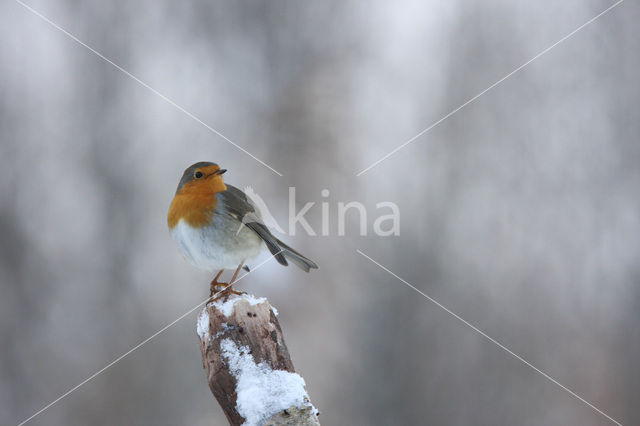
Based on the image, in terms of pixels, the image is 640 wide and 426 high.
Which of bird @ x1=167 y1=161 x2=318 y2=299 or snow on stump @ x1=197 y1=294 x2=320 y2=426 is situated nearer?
snow on stump @ x1=197 y1=294 x2=320 y2=426

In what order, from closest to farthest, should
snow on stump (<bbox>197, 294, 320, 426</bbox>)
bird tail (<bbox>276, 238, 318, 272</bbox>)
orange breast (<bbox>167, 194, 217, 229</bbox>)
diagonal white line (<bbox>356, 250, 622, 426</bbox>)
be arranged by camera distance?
snow on stump (<bbox>197, 294, 320, 426</bbox>) → orange breast (<bbox>167, 194, 217, 229</bbox>) → bird tail (<bbox>276, 238, 318, 272</bbox>) → diagonal white line (<bbox>356, 250, 622, 426</bbox>)

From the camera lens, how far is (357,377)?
5391 millimetres

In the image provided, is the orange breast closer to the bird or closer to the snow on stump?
the bird

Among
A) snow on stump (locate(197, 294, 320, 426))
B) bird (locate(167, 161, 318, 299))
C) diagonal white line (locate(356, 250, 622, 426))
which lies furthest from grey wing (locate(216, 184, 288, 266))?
diagonal white line (locate(356, 250, 622, 426))

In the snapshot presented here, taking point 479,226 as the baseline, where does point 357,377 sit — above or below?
below

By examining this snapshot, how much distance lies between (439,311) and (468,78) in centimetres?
276

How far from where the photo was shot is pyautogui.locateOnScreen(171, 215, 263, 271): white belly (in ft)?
8.46

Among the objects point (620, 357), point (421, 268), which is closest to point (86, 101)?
point (421, 268)

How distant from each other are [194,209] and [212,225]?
130mm

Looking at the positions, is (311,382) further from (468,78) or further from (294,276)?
(468,78)

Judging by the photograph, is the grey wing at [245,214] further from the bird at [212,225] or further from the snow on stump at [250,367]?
the snow on stump at [250,367]

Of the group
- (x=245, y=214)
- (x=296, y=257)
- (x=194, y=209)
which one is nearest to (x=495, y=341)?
(x=296, y=257)

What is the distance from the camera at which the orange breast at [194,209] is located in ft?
8.44

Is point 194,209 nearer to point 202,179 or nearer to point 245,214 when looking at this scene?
point 202,179
